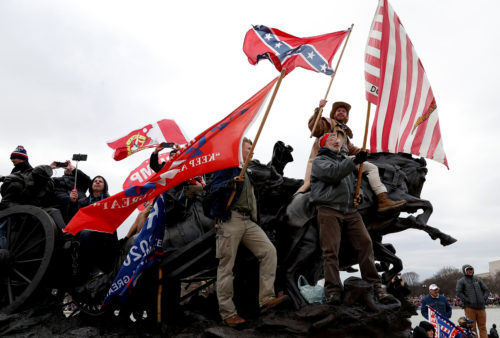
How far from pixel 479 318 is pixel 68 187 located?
9.59 m

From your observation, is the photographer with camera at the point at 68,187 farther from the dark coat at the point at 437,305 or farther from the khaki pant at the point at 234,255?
the dark coat at the point at 437,305

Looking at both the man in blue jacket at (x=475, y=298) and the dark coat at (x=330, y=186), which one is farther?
the man in blue jacket at (x=475, y=298)

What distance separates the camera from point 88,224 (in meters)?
5.38

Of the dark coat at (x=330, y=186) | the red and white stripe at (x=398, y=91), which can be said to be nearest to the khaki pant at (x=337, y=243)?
the dark coat at (x=330, y=186)

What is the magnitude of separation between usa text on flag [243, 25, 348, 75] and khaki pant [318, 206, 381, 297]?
222 cm

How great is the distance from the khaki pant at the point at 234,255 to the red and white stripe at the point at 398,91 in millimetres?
2294

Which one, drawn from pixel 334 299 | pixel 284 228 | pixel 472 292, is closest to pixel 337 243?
pixel 334 299

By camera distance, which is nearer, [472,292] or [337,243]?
[337,243]

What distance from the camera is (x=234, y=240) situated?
5230 millimetres

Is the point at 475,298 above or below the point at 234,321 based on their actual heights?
below

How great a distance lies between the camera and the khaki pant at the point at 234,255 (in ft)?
16.8

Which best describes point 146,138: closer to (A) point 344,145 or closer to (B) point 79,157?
(B) point 79,157

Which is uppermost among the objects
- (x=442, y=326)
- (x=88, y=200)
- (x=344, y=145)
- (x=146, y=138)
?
(x=146, y=138)

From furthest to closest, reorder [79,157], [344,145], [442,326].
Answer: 1. [442,326]
2. [79,157]
3. [344,145]
